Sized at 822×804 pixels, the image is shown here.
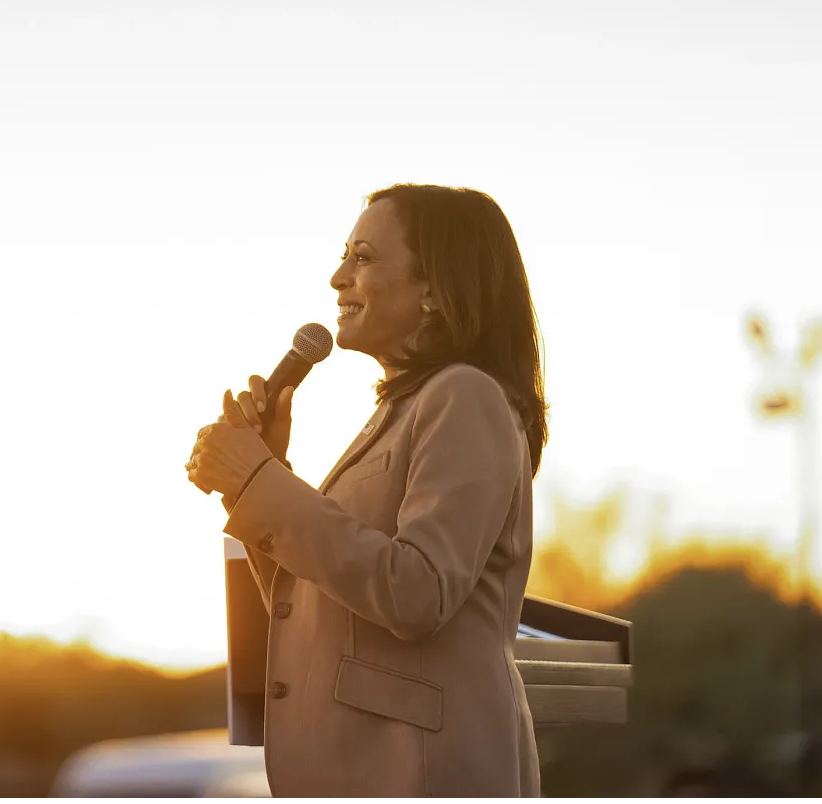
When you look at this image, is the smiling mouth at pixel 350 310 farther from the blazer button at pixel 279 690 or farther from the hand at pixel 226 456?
the blazer button at pixel 279 690

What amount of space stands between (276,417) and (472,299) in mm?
418

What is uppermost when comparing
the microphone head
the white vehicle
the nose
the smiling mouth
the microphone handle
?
the nose

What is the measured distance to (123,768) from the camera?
373 inches

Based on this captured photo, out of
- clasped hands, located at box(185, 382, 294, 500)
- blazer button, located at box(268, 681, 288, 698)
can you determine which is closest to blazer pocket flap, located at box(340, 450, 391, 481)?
clasped hands, located at box(185, 382, 294, 500)

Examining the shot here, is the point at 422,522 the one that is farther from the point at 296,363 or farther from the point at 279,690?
the point at 296,363

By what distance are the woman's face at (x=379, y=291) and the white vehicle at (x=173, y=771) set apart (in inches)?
235

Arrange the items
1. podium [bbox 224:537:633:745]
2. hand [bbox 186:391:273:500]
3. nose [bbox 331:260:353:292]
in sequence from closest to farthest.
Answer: hand [bbox 186:391:273:500] → nose [bbox 331:260:353:292] → podium [bbox 224:537:633:745]

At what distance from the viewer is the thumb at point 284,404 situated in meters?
2.75

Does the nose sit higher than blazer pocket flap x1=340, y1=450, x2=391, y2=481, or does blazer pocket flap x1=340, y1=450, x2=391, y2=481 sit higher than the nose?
the nose

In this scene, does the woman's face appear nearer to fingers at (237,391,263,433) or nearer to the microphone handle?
the microphone handle

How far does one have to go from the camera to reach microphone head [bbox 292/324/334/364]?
2781 mm

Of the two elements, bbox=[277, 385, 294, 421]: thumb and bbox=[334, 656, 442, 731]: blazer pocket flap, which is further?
bbox=[277, 385, 294, 421]: thumb

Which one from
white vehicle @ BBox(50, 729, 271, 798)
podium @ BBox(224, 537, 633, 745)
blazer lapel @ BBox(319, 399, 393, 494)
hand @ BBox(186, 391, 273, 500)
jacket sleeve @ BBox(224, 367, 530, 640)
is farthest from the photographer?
white vehicle @ BBox(50, 729, 271, 798)

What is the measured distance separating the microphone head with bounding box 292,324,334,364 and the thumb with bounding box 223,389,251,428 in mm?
199
